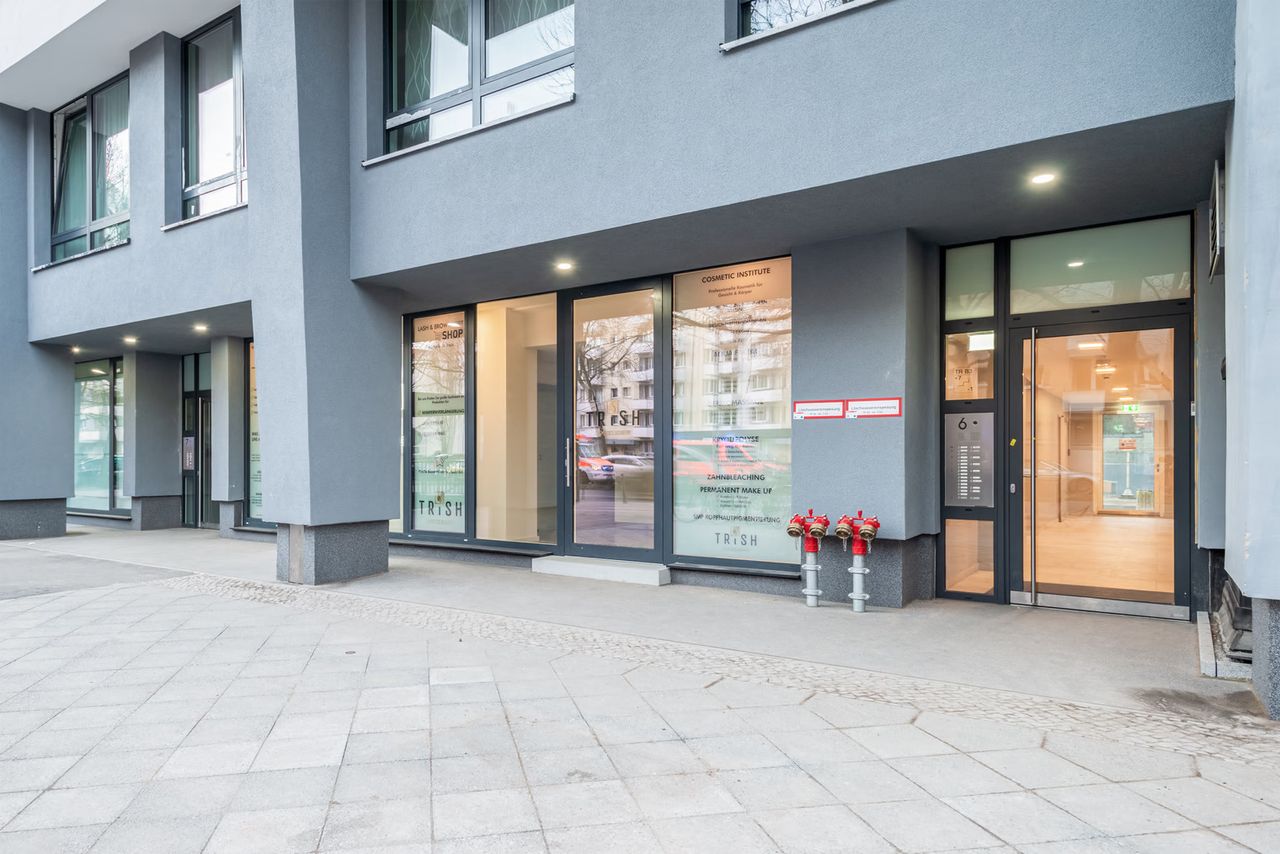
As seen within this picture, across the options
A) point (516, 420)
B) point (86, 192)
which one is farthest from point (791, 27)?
point (86, 192)

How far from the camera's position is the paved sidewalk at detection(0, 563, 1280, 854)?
9.46 ft

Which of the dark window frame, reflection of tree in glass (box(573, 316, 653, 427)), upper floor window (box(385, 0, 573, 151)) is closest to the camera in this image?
upper floor window (box(385, 0, 573, 151))

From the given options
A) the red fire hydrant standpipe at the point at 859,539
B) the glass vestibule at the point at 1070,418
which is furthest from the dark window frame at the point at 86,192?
the glass vestibule at the point at 1070,418

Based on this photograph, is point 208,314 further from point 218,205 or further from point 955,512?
point 955,512

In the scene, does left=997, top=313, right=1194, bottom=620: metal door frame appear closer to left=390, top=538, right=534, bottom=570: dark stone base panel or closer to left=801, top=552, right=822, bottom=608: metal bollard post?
left=801, top=552, right=822, bottom=608: metal bollard post

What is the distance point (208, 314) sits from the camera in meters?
10.7

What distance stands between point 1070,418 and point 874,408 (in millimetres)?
1738

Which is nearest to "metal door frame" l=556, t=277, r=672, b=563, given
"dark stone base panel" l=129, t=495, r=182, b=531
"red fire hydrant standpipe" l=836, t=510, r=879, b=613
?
"red fire hydrant standpipe" l=836, t=510, r=879, b=613

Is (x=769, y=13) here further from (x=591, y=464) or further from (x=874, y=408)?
(x=591, y=464)

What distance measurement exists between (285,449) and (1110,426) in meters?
8.08

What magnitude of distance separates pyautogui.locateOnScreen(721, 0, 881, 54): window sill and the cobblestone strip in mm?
4605

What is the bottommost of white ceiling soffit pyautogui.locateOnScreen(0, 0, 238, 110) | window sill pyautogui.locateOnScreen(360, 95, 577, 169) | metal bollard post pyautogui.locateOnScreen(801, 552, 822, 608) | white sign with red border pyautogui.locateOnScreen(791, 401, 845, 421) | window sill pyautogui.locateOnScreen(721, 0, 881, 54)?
metal bollard post pyautogui.locateOnScreen(801, 552, 822, 608)

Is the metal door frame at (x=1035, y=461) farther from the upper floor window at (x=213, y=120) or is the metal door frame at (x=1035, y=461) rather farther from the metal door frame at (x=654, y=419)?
the upper floor window at (x=213, y=120)

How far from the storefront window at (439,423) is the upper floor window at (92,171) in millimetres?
5442
